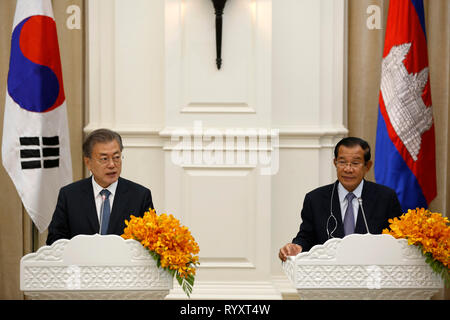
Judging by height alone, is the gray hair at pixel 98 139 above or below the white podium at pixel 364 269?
above

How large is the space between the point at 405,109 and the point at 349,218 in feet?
4.02

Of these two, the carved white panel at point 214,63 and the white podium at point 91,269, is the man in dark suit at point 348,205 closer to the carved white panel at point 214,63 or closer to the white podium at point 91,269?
the white podium at point 91,269

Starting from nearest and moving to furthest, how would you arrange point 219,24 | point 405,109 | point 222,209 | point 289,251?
point 289,251 < point 405,109 < point 219,24 < point 222,209

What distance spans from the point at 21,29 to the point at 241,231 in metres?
2.01

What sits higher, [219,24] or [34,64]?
[219,24]

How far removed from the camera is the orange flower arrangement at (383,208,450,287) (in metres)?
1.87

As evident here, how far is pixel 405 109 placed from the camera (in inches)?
138

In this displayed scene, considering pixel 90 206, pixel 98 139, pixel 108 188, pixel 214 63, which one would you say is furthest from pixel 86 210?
pixel 214 63

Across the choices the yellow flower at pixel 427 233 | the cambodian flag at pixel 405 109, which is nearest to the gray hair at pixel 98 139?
the yellow flower at pixel 427 233

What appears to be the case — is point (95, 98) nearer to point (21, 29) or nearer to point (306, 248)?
point (21, 29)

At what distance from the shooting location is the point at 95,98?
3.99 m

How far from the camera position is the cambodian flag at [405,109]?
351cm

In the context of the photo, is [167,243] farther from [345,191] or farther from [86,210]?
[345,191]
